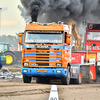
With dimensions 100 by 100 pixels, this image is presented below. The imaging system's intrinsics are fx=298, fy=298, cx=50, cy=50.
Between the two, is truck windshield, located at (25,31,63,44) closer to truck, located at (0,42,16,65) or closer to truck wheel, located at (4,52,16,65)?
truck, located at (0,42,16,65)

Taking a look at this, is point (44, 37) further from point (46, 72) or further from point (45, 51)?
point (46, 72)

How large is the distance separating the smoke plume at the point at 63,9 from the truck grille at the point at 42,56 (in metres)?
7.67

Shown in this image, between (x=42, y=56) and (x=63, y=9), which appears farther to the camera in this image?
(x=63, y=9)

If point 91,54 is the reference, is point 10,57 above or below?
above

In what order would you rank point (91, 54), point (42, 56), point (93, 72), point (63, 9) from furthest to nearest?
point (63, 9), point (91, 54), point (93, 72), point (42, 56)

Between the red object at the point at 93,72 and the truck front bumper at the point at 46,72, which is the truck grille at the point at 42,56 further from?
the red object at the point at 93,72

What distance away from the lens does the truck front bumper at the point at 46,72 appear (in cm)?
1358

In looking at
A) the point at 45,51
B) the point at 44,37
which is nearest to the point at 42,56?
the point at 45,51

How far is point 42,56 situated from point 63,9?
1055 cm

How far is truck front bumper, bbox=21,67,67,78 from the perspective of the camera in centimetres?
1358

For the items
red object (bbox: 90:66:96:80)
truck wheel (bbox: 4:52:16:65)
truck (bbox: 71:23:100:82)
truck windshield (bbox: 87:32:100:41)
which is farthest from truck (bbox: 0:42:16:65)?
red object (bbox: 90:66:96:80)

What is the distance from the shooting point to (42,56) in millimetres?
13711

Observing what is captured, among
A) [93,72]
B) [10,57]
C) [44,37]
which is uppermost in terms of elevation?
[44,37]

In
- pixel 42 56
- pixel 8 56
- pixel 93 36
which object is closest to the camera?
pixel 42 56
